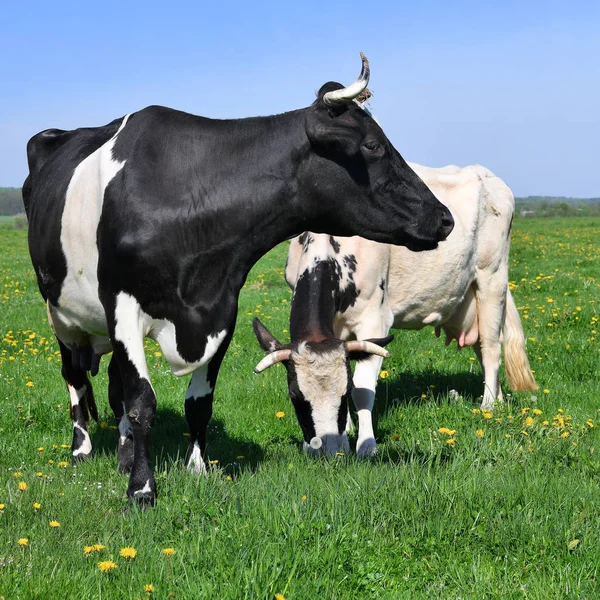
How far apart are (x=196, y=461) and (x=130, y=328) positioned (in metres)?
1.28

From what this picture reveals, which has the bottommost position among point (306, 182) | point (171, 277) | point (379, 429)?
point (379, 429)

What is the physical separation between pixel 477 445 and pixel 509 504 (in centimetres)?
156

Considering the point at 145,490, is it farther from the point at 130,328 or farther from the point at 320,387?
the point at 320,387

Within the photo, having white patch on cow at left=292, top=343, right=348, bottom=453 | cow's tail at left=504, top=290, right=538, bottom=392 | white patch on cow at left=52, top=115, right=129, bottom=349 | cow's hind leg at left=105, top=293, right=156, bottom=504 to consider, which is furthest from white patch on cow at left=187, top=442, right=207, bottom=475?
cow's tail at left=504, top=290, right=538, bottom=392

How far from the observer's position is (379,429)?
716cm

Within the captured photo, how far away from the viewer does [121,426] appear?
593 centimetres

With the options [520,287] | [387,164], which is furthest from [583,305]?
[387,164]

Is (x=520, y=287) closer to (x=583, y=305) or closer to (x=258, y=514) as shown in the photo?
(x=583, y=305)

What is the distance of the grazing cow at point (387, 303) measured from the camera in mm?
5676

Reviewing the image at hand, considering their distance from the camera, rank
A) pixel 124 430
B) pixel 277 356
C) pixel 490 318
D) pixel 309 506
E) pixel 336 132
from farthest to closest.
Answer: pixel 490 318
pixel 124 430
pixel 277 356
pixel 336 132
pixel 309 506

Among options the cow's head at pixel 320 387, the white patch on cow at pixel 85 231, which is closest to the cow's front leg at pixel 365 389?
the cow's head at pixel 320 387

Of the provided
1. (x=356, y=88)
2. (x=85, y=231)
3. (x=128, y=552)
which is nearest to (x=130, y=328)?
(x=85, y=231)

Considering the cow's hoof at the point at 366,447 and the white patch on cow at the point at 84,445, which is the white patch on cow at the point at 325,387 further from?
the white patch on cow at the point at 84,445

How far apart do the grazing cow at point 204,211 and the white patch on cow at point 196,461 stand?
0.75 m
